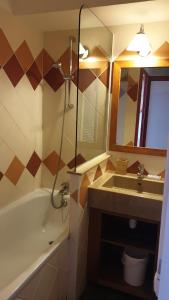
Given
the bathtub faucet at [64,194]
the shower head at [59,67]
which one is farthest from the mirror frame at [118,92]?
the bathtub faucet at [64,194]

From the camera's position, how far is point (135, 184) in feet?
7.77

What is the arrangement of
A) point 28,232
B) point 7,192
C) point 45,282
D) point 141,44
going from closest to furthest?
1. point 45,282
2. point 141,44
3. point 7,192
4. point 28,232

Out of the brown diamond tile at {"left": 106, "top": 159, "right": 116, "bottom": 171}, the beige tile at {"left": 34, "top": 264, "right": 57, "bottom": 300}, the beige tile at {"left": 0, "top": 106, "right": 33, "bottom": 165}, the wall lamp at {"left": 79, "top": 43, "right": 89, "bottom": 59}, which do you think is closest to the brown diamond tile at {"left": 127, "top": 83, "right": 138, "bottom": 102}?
the wall lamp at {"left": 79, "top": 43, "right": 89, "bottom": 59}

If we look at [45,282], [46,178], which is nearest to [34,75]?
[46,178]

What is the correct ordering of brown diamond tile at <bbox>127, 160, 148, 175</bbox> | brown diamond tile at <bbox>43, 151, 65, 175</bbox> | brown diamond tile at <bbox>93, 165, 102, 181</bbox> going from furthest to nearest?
brown diamond tile at <bbox>43, 151, 65, 175</bbox> < brown diamond tile at <bbox>127, 160, 148, 175</bbox> < brown diamond tile at <bbox>93, 165, 102, 181</bbox>

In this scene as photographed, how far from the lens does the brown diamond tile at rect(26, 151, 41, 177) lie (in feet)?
8.31

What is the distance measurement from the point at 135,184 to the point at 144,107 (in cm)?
68

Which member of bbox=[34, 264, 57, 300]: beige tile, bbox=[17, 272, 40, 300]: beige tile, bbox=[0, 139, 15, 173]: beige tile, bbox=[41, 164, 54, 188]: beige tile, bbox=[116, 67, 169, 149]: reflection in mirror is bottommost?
bbox=[34, 264, 57, 300]: beige tile

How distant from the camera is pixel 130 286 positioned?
7.16 feet

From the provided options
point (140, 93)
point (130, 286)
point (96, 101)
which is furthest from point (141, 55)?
point (130, 286)

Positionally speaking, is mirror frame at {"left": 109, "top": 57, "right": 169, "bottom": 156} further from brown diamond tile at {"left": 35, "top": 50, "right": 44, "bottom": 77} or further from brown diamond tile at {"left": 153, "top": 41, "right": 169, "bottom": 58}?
brown diamond tile at {"left": 35, "top": 50, "right": 44, "bottom": 77}

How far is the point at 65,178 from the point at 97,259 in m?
0.81

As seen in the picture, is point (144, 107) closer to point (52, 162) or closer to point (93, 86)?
point (93, 86)

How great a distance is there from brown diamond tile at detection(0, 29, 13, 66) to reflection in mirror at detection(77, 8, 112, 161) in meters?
0.57
